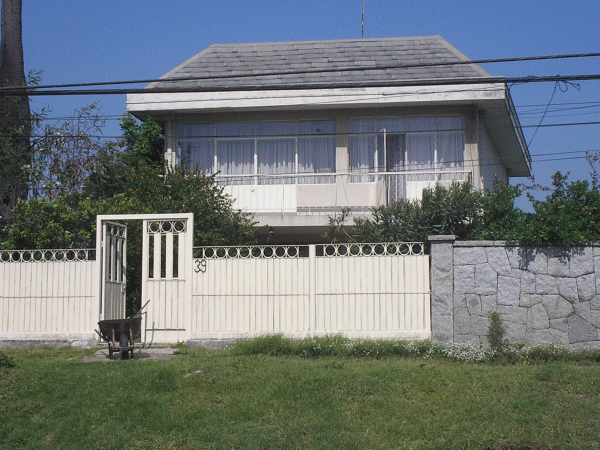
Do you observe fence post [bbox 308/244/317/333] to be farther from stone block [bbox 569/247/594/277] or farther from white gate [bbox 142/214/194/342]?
stone block [bbox 569/247/594/277]

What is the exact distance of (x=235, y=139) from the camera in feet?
58.4

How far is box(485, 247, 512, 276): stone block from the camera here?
434 inches

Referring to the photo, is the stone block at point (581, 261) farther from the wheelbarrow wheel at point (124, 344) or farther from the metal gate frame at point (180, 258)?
the wheelbarrow wheel at point (124, 344)

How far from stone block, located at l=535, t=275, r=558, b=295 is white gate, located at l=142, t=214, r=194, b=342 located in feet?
17.8

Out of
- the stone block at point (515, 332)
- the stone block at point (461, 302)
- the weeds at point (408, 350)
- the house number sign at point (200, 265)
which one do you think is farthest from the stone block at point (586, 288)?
the house number sign at point (200, 265)

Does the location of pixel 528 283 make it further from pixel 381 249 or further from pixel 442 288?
pixel 381 249

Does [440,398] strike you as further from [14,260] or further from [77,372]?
[14,260]

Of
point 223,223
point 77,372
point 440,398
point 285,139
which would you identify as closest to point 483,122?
point 285,139

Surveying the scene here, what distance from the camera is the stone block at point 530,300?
10875 mm

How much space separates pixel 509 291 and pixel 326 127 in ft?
26.0

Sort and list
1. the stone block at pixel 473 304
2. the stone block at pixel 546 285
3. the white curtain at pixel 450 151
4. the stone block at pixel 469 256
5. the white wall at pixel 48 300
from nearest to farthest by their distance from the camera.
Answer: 1. the stone block at pixel 546 285
2. the stone block at pixel 473 304
3. the stone block at pixel 469 256
4. the white wall at pixel 48 300
5. the white curtain at pixel 450 151

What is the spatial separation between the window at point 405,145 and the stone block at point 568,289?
6.49 meters

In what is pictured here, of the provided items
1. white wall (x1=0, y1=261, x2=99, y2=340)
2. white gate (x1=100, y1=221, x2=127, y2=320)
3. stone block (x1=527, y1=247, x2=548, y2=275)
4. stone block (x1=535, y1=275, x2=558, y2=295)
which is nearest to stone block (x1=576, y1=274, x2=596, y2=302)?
stone block (x1=535, y1=275, x2=558, y2=295)

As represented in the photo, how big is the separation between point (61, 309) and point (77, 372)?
2899 mm
